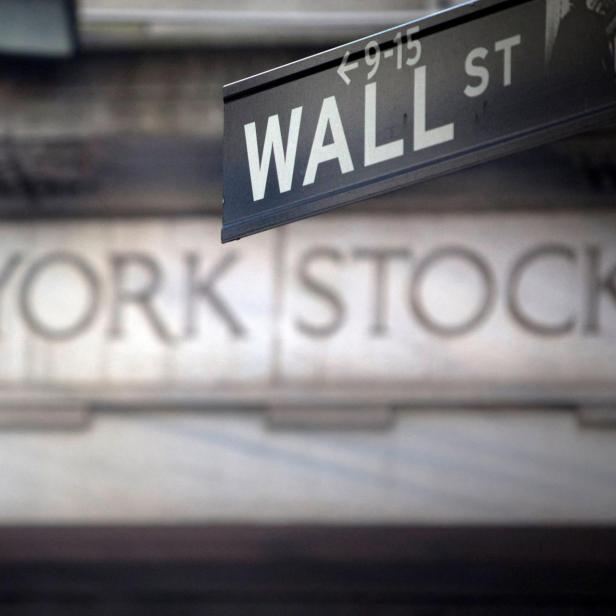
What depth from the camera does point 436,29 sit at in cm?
306

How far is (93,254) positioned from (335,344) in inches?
66.0

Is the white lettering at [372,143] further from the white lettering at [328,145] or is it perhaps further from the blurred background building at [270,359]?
the blurred background building at [270,359]

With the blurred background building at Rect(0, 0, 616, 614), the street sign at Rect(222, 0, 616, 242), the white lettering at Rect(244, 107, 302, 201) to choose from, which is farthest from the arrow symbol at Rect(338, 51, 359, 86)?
the blurred background building at Rect(0, 0, 616, 614)

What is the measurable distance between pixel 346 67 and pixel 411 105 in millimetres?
206

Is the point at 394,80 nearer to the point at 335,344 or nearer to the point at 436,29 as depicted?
the point at 436,29

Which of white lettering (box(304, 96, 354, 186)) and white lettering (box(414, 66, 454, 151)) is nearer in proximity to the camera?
white lettering (box(414, 66, 454, 151))

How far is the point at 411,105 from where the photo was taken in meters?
3.09

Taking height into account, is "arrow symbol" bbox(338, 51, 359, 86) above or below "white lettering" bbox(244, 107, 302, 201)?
above

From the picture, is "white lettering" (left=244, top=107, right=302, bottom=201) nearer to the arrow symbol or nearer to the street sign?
the street sign

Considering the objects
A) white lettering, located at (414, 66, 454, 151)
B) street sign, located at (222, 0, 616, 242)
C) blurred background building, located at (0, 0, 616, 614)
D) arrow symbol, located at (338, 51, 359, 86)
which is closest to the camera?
street sign, located at (222, 0, 616, 242)

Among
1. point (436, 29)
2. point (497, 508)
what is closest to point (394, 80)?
point (436, 29)

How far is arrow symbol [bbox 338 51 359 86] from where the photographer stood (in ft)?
10.4

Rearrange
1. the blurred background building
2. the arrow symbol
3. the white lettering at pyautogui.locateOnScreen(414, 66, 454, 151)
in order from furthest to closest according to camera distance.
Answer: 1. the blurred background building
2. the arrow symbol
3. the white lettering at pyautogui.locateOnScreen(414, 66, 454, 151)

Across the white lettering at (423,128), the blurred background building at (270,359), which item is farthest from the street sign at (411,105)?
the blurred background building at (270,359)
